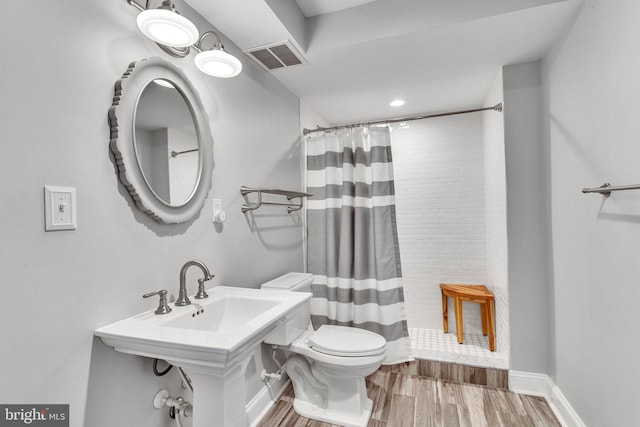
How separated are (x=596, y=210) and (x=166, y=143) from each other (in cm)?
202

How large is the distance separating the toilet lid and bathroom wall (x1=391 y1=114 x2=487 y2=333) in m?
1.37

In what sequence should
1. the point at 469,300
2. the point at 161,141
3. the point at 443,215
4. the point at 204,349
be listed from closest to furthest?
1. the point at 204,349
2. the point at 161,141
3. the point at 469,300
4. the point at 443,215

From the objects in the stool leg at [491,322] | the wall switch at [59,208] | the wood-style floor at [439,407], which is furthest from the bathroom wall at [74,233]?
the stool leg at [491,322]

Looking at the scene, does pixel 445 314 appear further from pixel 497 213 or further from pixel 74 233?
pixel 74 233

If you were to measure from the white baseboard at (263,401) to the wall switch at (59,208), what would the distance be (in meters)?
1.42

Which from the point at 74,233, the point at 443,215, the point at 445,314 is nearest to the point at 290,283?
the point at 74,233

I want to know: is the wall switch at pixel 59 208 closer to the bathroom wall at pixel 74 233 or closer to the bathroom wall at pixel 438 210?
the bathroom wall at pixel 74 233

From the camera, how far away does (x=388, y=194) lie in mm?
2355

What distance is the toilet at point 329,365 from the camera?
176 centimetres

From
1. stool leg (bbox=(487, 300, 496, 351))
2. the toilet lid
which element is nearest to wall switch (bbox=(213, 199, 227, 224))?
the toilet lid

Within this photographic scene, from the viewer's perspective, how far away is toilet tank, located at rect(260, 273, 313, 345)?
186 cm

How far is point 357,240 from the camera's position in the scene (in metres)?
2.39

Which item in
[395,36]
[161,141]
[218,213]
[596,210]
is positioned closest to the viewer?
[161,141]

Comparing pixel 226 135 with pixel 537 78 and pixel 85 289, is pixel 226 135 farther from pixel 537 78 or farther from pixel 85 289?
pixel 537 78
